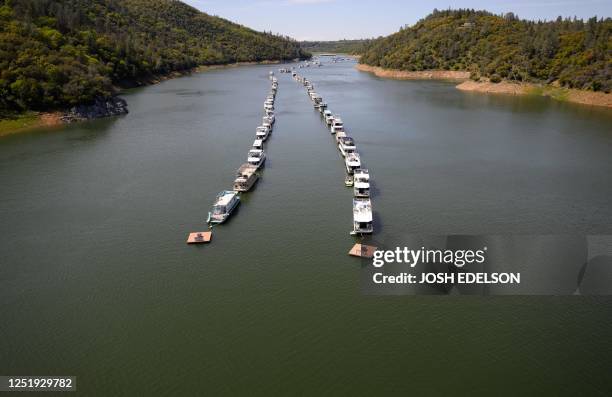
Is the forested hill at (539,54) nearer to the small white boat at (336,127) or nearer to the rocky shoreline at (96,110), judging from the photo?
the small white boat at (336,127)

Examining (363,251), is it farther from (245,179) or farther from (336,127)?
(336,127)

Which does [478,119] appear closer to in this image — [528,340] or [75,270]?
[528,340]

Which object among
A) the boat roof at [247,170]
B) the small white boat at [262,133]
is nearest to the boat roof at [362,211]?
the boat roof at [247,170]

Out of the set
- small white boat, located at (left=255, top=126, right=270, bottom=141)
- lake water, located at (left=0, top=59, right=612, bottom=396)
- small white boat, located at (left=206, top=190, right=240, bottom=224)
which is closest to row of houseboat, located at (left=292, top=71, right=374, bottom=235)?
lake water, located at (left=0, top=59, right=612, bottom=396)

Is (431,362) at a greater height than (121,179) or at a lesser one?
lesser

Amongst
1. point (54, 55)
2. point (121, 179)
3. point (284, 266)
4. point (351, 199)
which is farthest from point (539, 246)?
point (54, 55)

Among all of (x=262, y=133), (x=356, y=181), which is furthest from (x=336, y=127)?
(x=356, y=181)

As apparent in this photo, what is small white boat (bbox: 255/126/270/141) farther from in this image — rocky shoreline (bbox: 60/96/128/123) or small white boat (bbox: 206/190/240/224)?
rocky shoreline (bbox: 60/96/128/123)
